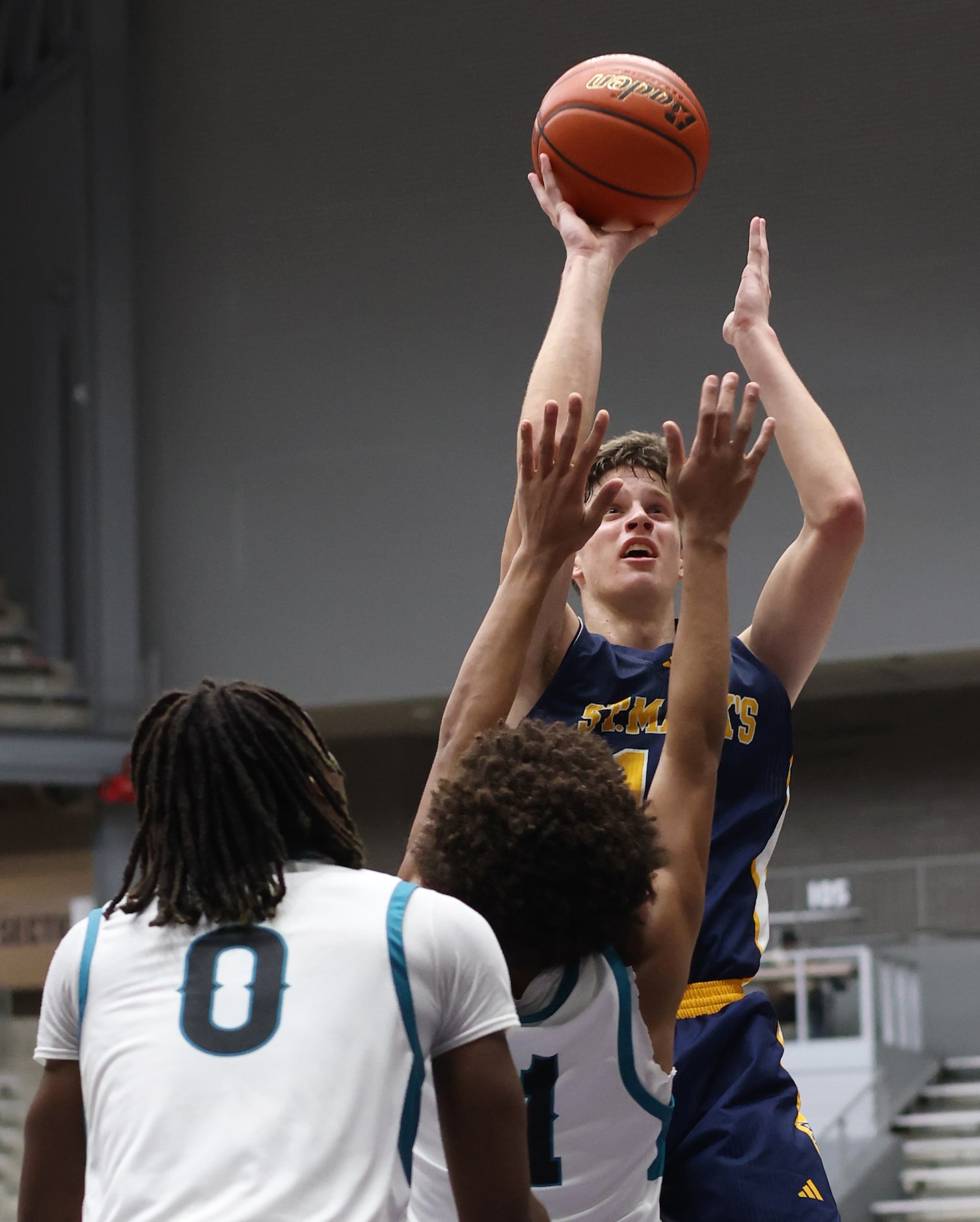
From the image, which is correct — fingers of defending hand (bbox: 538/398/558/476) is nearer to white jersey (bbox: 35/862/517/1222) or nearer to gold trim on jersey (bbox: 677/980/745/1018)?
white jersey (bbox: 35/862/517/1222)

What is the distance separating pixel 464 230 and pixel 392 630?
2958mm

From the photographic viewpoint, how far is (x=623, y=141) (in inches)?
127

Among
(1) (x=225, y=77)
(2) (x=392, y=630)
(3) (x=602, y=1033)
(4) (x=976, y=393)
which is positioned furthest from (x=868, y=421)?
(3) (x=602, y=1033)

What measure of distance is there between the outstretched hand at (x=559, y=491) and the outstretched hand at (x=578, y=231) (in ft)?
1.83

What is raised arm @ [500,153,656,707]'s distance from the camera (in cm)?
264

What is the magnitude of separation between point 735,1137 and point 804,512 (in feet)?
3.53

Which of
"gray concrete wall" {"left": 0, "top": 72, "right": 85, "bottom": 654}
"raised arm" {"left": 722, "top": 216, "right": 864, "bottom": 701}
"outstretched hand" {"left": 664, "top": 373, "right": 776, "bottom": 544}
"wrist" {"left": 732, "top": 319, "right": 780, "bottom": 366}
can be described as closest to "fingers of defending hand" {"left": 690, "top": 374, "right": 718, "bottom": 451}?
"outstretched hand" {"left": 664, "top": 373, "right": 776, "bottom": 544}

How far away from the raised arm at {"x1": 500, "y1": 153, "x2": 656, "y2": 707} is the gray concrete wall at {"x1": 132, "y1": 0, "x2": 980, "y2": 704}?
756cm

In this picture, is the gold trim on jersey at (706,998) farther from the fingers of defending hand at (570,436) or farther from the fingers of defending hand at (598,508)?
the fingers of defending hand at (570,436)

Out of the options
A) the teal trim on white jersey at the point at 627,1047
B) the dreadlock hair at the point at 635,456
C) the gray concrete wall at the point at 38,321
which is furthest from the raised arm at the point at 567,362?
the gray concrete wall at the point at 38,321

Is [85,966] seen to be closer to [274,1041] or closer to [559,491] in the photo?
[274,1041]

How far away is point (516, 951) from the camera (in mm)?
2053

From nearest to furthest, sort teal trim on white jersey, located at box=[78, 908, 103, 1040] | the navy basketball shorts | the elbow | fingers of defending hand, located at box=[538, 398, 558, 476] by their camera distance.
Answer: teal trim on white jersey, located at box=[78, 908, 103, 1040] < fingers of defending hand, located at box=[538, 398, 558, 476] < the navy basketball shorts < the elbow

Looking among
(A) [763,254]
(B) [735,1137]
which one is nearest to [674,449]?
(A) [763,254]
